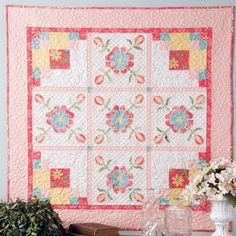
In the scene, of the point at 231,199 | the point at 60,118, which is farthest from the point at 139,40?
the point at 231,199

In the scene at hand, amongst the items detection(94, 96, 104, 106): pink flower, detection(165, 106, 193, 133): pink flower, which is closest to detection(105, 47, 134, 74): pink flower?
detection(94, 96, 104, 106): pink flower

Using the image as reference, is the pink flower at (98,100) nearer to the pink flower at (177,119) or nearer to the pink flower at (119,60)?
the pink flower at (119,60)

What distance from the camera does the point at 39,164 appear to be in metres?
2.65

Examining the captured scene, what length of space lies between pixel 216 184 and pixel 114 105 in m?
0.69

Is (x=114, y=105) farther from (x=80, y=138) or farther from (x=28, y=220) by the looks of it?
(x=28, y=220)

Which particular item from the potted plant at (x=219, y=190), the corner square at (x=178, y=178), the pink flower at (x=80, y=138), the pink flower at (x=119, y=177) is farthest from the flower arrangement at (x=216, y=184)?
the pink flower at (x=80, y=138)

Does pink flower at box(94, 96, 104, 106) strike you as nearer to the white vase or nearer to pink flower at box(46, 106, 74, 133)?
pink flower at box(46, 106, 74, 133)

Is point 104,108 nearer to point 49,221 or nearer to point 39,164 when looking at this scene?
point 39,164

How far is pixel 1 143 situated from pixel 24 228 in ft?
1.80

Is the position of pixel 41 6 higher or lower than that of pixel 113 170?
higher

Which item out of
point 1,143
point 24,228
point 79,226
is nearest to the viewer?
point 24,228

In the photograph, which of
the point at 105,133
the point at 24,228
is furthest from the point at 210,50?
the point at 24,228

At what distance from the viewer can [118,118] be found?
265cm

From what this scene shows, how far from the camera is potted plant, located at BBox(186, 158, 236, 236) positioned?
227 centimetres
